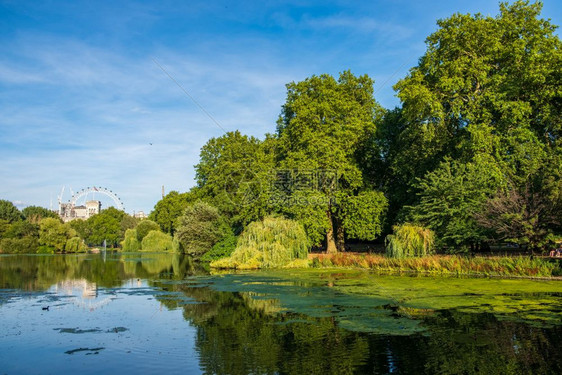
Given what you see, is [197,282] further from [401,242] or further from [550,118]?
[550,118]

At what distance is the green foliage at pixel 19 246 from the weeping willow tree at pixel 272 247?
5343 cm

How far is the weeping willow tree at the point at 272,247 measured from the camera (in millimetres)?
33656

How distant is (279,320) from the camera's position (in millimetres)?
14086

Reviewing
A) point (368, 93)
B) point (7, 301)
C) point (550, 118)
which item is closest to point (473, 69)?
point (550, 118)

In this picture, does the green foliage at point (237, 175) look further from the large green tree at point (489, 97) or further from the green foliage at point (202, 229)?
the large green tree at point (489, 97)

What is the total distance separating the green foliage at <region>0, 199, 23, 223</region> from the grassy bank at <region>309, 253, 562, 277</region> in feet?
290

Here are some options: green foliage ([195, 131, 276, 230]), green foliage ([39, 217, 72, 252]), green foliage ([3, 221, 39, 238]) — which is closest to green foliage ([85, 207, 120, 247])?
green foliage ([3, 221, 39, 238])

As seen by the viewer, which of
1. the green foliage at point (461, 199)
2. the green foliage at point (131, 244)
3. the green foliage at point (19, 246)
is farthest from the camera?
the green foliage at point (131, 244)

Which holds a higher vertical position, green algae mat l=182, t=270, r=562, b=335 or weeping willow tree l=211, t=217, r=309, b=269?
weeping willow tree l=211, t=217, r=309, b=269

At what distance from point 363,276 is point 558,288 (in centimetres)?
1037

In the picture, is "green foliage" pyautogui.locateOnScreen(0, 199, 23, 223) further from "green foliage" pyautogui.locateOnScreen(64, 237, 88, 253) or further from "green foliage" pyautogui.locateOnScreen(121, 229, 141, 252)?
"green foliage" pyautogui.locateOnScreen(64, 237, 88, 253)

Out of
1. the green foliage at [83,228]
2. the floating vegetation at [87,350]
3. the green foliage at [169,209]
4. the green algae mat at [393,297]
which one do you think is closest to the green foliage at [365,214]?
the green algae mat at [393,297]

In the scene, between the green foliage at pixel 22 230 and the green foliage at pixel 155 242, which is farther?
the green foliage at pixel 155 242

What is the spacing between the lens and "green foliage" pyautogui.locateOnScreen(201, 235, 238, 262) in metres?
42.1
